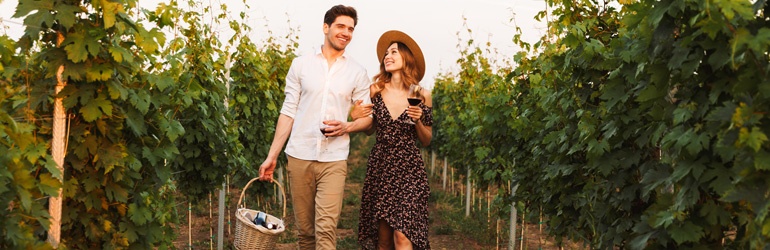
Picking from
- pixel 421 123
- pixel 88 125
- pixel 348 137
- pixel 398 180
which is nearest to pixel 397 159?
pixel 398 180

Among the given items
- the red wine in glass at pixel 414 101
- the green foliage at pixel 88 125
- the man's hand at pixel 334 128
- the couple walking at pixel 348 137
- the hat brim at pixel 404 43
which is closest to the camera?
the green foliage at pixel 88 125

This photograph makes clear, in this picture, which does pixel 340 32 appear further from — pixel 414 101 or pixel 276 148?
pixel 276 148

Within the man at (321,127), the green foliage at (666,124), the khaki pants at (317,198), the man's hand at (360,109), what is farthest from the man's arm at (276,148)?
the green foliage at (666,124)

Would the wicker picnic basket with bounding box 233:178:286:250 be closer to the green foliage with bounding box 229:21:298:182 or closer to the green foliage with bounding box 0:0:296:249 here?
the green foliage with bounding box 0:0:296:249

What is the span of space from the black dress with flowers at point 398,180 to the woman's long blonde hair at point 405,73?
155 millimetres

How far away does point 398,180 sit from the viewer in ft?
17.3

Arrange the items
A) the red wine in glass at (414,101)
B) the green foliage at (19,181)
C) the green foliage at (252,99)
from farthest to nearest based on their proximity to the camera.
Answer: the green foliage at (252,99) < the red wine in glass at (414,101) < the green foliage at (19,181)

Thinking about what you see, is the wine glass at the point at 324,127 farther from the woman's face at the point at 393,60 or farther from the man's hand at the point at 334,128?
the woman's face at the point at 393,60

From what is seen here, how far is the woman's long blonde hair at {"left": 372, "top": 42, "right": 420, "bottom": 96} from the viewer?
543cm

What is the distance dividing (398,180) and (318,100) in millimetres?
789

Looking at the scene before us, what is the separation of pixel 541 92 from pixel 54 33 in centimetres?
393

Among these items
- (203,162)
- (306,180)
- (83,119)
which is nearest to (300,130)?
(306,180)

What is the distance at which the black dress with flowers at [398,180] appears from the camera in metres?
5.23

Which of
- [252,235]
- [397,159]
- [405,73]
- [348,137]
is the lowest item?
[252,235]
